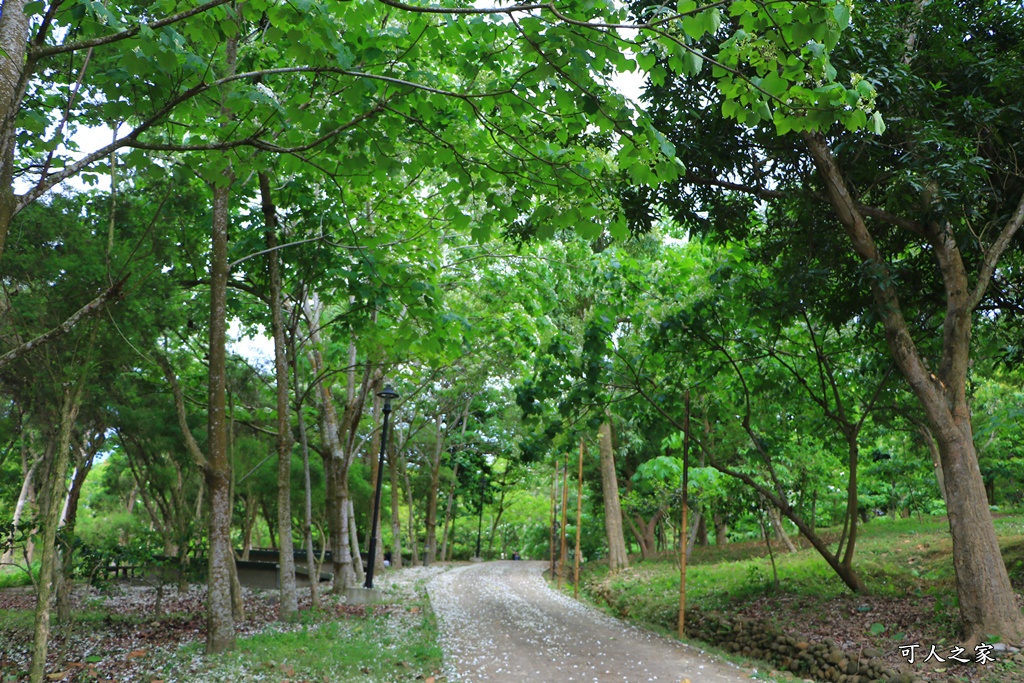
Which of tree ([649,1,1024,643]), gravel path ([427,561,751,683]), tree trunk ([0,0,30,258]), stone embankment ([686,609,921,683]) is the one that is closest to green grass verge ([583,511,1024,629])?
gravel path ([427,561,751,683])

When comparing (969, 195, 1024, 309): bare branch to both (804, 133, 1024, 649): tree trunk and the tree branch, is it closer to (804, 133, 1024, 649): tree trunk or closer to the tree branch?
(804, 133, 1024, 649): tree trunk

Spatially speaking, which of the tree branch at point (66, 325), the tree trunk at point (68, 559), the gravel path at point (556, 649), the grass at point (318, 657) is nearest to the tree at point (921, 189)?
the gravel path at point (556, 649)

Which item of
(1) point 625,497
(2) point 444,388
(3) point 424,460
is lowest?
(1) point 625,497

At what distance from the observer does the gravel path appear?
7.52 meters

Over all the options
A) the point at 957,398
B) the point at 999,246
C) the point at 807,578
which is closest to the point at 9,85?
the point at 999,246

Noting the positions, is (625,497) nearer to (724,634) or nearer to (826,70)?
(724,634)

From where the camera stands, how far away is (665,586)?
1522 cm

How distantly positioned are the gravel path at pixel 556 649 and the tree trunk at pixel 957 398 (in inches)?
94.2

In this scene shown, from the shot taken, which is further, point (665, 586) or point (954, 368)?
point (665, 586)

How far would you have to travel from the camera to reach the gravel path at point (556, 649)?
7520 mm

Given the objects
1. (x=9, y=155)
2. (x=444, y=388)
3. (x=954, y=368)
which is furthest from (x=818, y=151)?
(x=444, y=388)

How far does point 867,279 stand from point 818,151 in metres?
1.52

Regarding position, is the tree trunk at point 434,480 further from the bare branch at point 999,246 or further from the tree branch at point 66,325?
the tree branch at point 66,325

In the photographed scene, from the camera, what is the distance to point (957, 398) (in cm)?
766
